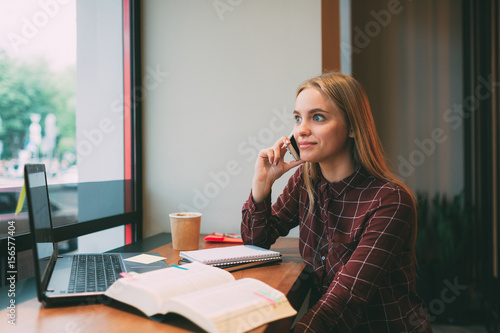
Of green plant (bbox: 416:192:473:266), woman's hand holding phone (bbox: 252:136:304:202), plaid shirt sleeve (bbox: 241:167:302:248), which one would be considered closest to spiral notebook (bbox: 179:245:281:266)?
plaid shirt sleeve (bbox: 241:167:302:248)

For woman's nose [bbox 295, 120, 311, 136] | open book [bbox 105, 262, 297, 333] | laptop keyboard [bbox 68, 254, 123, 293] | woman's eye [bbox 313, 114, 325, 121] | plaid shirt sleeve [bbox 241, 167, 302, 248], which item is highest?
woman's eye [bbox 313, 114, 325, 121]

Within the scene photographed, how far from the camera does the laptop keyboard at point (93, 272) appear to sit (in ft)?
2.81

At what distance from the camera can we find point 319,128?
1.17 metres

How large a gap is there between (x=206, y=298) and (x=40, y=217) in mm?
455

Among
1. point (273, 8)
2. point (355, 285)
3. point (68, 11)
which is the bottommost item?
point (355, 285)

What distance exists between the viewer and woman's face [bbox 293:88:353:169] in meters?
1.16

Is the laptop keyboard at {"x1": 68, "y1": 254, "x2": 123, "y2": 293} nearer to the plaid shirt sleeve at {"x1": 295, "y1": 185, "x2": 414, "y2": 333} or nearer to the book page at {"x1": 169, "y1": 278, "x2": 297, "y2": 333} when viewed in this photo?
the book page at {"x1": 169, "y1": 278, "x2": 297, "y2": 333}

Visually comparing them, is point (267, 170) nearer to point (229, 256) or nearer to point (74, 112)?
point (229, 256)

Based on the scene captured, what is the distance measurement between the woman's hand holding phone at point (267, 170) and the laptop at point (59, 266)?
0.43m

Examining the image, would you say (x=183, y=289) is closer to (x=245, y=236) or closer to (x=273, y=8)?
(x=245, y=236)

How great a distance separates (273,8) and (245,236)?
102cm

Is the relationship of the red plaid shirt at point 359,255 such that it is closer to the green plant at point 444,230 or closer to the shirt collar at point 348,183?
the shirt collar at point 348,183

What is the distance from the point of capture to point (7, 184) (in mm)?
1130

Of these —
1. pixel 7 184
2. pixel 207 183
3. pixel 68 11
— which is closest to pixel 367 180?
pixel 207 183
